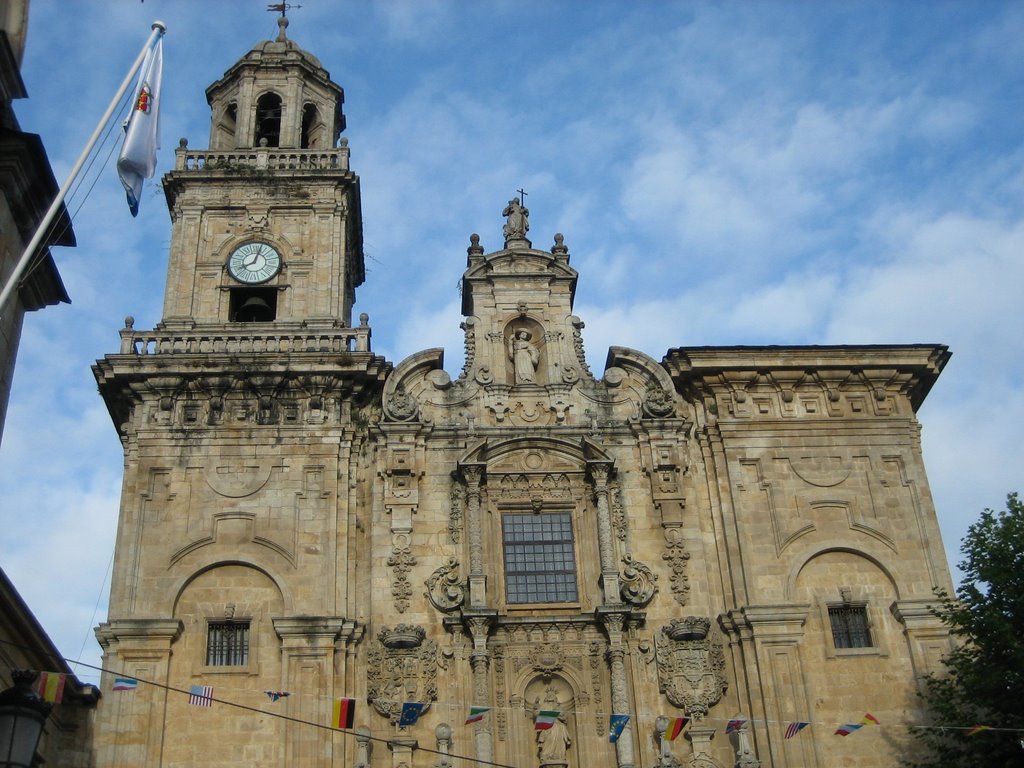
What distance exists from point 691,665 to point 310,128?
55.8ft

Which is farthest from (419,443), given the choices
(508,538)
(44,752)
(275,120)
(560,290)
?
(275,120)

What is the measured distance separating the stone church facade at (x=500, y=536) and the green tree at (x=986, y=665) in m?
0.95

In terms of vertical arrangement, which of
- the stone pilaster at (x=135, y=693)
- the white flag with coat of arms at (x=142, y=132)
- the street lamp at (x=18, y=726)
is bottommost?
the street lamp at (x=18, y=726)

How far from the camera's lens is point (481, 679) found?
22.4 metres

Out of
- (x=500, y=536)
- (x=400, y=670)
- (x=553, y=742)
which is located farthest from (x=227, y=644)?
(x=553, y=742)

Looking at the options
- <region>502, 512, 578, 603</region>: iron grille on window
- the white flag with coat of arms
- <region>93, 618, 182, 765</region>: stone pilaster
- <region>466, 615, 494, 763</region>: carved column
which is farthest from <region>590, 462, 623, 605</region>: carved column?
the white flag with coat of arms

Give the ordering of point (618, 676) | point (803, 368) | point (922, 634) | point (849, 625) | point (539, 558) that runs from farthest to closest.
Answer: point (803, 368) → point (539, 558) → point (849, 625) → point (922, 634) → point (618, 676)

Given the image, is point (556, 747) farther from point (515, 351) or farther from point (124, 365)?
point (124, 365)

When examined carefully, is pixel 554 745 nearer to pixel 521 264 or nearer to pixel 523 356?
pixel 523 356

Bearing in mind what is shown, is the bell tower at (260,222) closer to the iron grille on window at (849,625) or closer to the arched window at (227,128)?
the arched window at (227,128)

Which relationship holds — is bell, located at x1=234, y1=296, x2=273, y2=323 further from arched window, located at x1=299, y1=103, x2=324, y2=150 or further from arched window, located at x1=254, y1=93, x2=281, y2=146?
arched window, located at x1=254, y1=93, x2=281, y2=146

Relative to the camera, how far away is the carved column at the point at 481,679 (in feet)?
71.6

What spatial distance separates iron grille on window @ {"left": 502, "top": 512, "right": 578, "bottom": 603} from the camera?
23.9 m

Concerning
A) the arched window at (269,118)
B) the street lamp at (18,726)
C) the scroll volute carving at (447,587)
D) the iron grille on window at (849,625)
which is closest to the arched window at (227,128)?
the arched window at (269,118)
